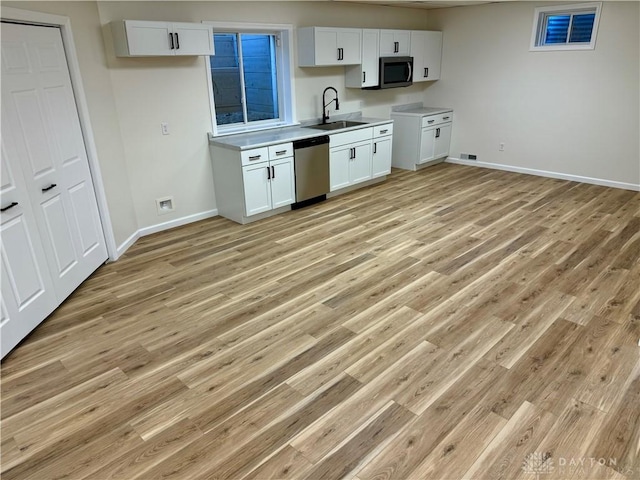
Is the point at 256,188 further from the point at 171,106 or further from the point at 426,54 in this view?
the point at 426,54

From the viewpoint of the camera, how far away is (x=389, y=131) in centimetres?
620

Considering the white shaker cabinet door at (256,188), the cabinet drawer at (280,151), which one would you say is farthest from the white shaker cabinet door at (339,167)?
the white shaker cabinet door at (256,188)

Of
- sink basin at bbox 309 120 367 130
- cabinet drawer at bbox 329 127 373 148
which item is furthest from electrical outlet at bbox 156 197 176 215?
sink basin at bbox 309 120 367 130

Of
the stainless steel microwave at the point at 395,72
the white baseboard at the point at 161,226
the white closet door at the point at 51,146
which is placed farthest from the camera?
the stainless steel microwave at the point at 395,72

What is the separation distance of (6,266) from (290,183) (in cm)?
304

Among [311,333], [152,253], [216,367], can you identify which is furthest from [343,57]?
[216,367]

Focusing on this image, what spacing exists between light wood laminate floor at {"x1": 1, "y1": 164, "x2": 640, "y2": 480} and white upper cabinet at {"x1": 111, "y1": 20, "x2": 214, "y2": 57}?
1.85 m

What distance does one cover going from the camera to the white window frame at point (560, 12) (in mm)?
5387

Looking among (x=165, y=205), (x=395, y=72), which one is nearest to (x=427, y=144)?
(x=395, y=72)

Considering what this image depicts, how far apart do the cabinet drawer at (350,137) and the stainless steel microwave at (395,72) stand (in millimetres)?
891

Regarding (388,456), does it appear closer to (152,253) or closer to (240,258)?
(240,258)

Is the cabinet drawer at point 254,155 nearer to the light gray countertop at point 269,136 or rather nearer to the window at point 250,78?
the light gray countertop at point 269,136

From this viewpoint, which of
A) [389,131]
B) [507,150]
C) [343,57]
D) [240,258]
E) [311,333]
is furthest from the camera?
[507,150]

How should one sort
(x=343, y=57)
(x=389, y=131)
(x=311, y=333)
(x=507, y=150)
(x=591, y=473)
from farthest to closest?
1. (x=507, y=150)
2. (x=389, y=131)
3. (x=343, y=57)
4. (x=311, y=333)
5. (x=591, y=473)
